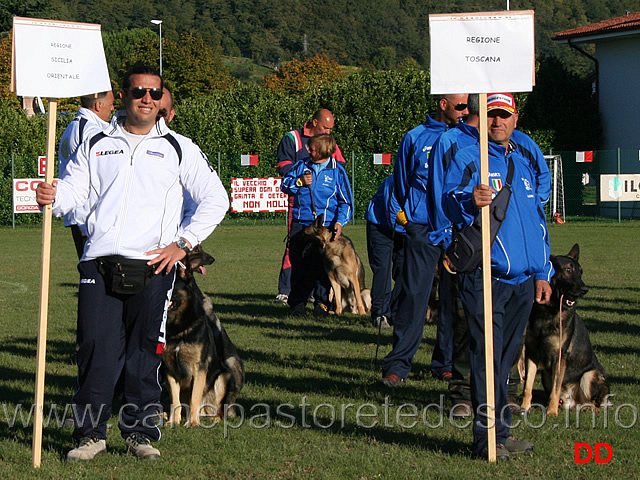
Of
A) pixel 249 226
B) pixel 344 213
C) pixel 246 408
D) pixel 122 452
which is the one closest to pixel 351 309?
pixel 344 213

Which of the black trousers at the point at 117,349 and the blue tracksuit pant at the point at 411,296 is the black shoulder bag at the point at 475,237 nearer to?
the black trousers at the point at 117,349

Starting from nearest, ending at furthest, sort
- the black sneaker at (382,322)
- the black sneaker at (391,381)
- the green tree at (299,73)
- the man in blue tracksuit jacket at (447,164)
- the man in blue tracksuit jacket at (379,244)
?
the man in blue tracksuit jacket at (447,164) → the black sneaker at (391,381) → the man in blue tracksuit jacket at (379,244) → the black sneaker at (382,322) → the green tree at (299,73)

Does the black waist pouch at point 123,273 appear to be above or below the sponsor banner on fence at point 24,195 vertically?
below

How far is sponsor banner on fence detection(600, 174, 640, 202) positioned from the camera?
26.5m

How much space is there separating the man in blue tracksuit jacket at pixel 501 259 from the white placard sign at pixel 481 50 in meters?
0.21

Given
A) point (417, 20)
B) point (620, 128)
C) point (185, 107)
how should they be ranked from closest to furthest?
point (185, 107)
point (620, 128)
point (417, 20)

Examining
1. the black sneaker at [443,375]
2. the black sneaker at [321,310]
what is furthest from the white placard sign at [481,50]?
the black sneaker at [321,310]

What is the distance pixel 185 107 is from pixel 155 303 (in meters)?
27.5

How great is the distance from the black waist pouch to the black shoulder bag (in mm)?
1665

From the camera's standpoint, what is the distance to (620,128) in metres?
35.4

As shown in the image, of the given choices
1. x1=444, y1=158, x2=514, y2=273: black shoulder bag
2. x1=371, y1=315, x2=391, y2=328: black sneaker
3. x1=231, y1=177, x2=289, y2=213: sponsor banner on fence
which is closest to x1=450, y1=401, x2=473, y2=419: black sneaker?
x1=444, y1=158, x2=514, y2=273: black shoulder bag

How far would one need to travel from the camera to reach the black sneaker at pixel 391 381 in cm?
685

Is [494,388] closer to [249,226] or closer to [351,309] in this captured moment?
[351,309]

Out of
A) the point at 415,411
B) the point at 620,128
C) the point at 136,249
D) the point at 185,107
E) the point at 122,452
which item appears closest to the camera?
the point at 136,249
